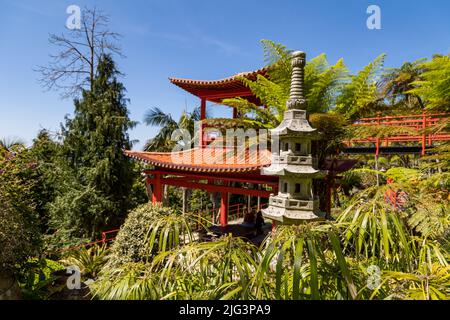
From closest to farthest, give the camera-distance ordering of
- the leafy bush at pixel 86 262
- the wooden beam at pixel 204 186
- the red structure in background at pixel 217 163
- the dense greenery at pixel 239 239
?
1. the dense greenery at pixel 239 239
2. the leafy bush at pixel 86 262
3. the red structure in background at pixel 217 163
4. the wooden beam at pixel 204 186

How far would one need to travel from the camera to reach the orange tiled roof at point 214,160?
260 inches

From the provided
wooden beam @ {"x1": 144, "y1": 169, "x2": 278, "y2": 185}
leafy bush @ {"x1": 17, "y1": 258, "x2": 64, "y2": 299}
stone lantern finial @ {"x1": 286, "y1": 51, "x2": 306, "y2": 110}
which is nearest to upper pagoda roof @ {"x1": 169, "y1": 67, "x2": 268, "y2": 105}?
Answer: wooden beam @ {"x1": 144, "y1": 169, "x2": 278, "y2": 185}

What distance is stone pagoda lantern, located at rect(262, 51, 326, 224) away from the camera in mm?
4590

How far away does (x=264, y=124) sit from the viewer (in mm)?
7465

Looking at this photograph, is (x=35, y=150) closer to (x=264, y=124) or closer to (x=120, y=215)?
(x=120, y=215)

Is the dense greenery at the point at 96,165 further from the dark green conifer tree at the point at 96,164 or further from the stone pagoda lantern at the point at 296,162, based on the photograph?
the stone pagoda lantern at the point at 296,162

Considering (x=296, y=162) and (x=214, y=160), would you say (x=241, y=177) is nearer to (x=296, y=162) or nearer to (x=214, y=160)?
(x=214, y=160)

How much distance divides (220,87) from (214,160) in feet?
9.13

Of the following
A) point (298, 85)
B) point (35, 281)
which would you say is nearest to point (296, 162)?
point (298, 85)

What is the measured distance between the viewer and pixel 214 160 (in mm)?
8070

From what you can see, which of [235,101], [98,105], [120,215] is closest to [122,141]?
[98,105]

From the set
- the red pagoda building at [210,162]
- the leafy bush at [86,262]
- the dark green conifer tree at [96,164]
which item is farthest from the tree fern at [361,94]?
the dark green conifer tree at [96,164]

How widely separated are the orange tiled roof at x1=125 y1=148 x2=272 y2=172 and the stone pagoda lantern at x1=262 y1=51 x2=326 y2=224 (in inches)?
47.2

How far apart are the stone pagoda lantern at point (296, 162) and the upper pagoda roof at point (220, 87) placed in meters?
3.45
